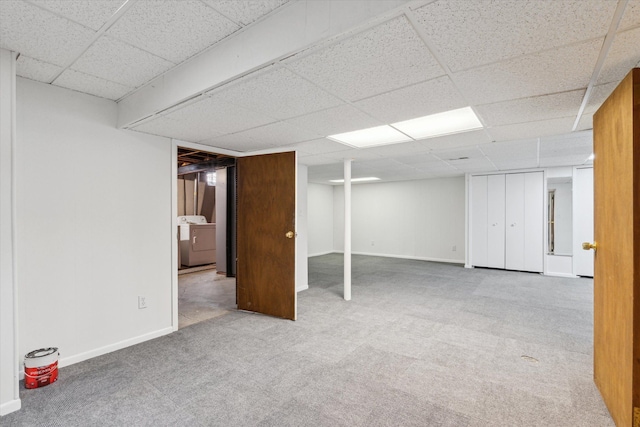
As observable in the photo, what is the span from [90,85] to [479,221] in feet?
23.4

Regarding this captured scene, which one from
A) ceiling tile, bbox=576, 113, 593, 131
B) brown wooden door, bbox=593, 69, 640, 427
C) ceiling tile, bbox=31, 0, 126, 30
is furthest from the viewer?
ceiling tile, bbox=576, 113, 593, 131

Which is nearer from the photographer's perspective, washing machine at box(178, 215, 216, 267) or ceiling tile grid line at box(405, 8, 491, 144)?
ceiling tile grid line at box(405, 8, 491, 144)

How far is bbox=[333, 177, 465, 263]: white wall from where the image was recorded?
7877mm

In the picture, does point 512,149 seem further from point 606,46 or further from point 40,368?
point 40,368

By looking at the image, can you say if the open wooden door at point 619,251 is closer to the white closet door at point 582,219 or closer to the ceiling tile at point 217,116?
the ceiling tile at point 217,116

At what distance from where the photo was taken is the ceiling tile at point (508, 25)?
3.95 feet

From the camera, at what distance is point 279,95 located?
83.5 inches

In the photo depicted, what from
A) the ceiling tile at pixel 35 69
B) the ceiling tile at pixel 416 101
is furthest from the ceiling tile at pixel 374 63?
the ceiling tile at pixel 35 69

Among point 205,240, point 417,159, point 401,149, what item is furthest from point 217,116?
point 205,240

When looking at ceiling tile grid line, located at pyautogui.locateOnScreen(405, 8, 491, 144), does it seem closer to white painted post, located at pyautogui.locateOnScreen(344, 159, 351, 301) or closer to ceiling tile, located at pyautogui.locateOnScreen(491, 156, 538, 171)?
white painted post, located at pyautogui.locateOnScreen(344, 159, 351, 301)

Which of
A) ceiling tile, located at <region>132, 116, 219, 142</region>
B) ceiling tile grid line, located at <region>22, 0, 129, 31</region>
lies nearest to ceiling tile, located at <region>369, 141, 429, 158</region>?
ceiling tile, located at <region>132, 116, 219, 142</region>

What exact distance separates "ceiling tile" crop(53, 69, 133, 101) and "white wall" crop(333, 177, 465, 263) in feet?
24.1

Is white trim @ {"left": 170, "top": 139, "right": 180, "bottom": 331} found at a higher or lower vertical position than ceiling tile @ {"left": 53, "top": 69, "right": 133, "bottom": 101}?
lower

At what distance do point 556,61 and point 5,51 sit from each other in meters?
3.23
